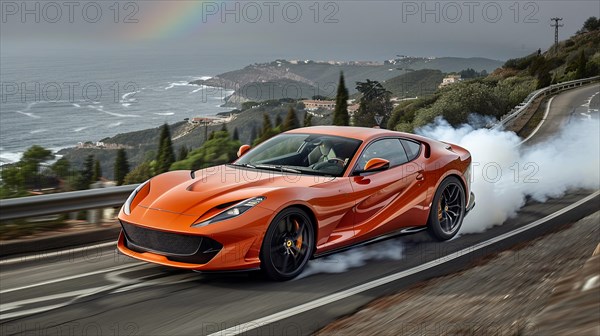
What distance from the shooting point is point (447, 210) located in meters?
8.88

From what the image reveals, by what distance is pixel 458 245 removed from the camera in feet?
27.9

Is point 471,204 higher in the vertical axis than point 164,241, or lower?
lower

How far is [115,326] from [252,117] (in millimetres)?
10561

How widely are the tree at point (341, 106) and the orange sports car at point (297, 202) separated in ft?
62.3

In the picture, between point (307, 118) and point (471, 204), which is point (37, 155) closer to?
point (471, 204)

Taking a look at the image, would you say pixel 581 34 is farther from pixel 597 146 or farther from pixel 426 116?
pixel 597 146

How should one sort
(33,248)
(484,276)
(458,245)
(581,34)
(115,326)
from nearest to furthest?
(115,326) → (484,276) → (33,248) → (458,245) → (581,34)

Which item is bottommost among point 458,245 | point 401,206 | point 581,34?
point 458,245

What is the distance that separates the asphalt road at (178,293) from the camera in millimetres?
5367

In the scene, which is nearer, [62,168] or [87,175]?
[62,168]

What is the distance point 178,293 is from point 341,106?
24.3m

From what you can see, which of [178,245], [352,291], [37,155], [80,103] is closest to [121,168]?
[37,155]

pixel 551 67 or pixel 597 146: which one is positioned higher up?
pixel 551 67

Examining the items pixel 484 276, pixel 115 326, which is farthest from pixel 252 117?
pixel 115 326
